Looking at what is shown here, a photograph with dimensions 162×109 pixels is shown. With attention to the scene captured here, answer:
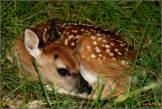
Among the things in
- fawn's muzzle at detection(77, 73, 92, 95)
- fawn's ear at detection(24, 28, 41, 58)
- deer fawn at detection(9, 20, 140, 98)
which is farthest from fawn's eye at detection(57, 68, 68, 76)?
fawn's ear at detection(24, 28, 41, 58)

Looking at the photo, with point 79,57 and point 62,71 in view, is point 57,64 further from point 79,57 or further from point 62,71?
point 79,57

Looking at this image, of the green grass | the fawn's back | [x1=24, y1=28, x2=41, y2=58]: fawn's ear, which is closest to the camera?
[x1=24, y1=28, x2=41, y2=58]: fawn's ear

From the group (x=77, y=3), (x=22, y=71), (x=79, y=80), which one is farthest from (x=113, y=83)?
(x=77, y=3)

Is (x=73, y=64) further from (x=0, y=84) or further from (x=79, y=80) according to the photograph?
(x=0, y=84)

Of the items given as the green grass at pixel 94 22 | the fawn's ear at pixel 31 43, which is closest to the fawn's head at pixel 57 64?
the fawn's ear at pixel 31 43

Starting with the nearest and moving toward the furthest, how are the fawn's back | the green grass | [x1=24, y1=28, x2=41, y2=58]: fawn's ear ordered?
[x1=24, y1=28, x2=41, y2=58]: fawn's ear, the green grass, the fawn's back

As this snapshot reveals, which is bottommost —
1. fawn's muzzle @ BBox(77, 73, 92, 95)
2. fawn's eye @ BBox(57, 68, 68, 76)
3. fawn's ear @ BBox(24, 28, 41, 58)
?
fawn's muzzle @ BBox(77, 73, 92, 95)

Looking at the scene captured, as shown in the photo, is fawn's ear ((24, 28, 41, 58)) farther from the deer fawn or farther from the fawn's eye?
the fawn's eye
